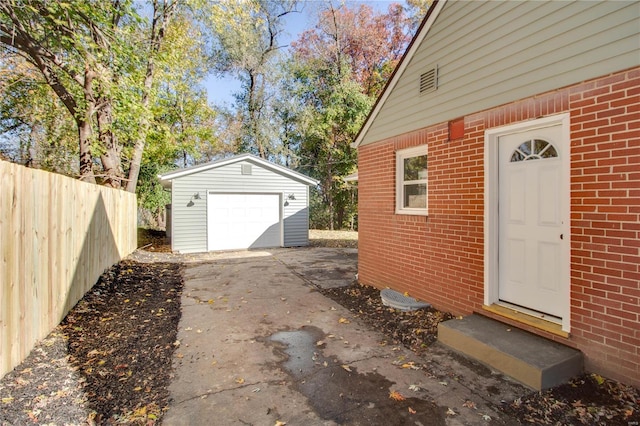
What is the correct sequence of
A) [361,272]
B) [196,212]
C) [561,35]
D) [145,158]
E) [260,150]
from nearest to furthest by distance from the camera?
1. [561,35]
2. [361,272]
3. [196,212]
4. [145,158]
5. [260,150]

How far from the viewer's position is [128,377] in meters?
3.16

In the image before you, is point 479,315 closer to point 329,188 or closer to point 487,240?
point 487,240

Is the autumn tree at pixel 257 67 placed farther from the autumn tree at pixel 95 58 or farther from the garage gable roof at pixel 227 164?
the garage gable roof at pixel 227 164

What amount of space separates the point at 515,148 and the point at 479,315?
2098 mm

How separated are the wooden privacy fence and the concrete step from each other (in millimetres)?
4313

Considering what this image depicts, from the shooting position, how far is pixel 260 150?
21656 millimetres

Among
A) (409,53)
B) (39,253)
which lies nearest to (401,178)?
(409,53)

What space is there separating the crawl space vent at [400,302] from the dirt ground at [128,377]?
0.14 meters

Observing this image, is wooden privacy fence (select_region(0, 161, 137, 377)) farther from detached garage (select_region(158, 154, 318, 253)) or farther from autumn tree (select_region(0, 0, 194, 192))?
detached garage (select_region(158, 154, 318, 253))

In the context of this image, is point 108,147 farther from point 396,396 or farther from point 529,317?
point 529,317

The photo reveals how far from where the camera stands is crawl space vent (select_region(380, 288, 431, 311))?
4.95 m

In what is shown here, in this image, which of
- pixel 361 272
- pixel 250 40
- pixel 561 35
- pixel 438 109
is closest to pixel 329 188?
pixel 250 40

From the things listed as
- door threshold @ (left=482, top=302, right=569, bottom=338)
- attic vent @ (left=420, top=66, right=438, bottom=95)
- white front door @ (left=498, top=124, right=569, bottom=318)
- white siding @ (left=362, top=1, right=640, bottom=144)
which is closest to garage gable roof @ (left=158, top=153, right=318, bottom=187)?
white siding @ (left=362, top=1, right=640, bottom=144)

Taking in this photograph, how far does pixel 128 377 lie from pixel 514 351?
372 centimetres
